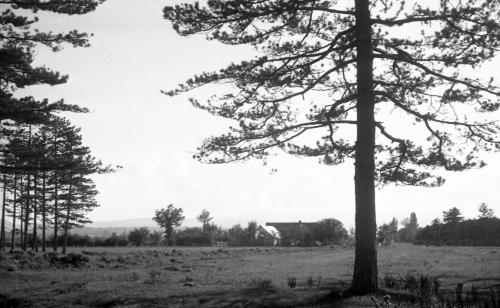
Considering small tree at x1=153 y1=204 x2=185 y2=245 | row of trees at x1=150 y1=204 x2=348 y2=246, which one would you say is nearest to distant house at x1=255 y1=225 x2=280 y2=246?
row of trees at x1=150 y1=204 x2=348 y2=246

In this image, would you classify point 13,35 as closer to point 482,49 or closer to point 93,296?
point 93,296

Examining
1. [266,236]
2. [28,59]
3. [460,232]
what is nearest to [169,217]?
[266,236]

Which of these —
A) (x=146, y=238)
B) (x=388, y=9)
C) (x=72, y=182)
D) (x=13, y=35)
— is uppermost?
(x=13, y=35)

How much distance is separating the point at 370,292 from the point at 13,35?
684 inches

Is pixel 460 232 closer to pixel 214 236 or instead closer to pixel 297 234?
pixel 297 234

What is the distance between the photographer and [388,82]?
45.0ft

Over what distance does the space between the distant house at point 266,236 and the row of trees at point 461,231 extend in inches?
990

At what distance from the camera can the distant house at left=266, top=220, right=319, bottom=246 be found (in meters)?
72.7

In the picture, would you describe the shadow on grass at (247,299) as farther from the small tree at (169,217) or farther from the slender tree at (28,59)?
the small tree at (169,217)

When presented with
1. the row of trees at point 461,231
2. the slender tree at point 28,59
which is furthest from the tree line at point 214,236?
the slender tree at point 28,59

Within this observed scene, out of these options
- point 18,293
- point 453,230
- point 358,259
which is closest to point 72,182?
point 18,293

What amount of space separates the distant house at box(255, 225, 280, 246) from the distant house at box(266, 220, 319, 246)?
85.9 inches

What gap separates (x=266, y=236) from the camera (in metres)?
82.6

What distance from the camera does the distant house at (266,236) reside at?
263 feet
